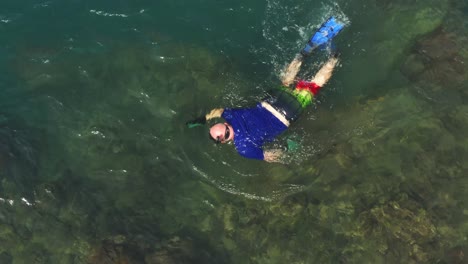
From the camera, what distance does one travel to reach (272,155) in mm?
11578

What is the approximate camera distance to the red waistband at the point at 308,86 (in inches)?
473

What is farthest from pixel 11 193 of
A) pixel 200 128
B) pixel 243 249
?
pixel 243 249

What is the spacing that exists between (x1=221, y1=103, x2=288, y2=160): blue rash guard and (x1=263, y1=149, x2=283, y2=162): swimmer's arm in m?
0.18

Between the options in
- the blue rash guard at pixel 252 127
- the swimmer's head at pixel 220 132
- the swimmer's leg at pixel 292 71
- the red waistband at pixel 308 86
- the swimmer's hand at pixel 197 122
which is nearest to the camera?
the swimmer's head at pixel 220 132

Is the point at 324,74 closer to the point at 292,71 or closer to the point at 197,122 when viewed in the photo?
the point at 292,71

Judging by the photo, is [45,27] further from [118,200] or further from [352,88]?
[352,88]

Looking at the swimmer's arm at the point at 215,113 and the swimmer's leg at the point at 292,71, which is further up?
the swimmer's leg at the point at 292,71

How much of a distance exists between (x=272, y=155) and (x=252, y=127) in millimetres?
928

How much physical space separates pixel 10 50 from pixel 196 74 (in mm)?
5853

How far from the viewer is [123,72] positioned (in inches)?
529

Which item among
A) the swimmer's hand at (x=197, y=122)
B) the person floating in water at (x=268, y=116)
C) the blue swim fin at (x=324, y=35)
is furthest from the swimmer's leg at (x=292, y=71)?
the swimmer's hand at (x=197, y=122)

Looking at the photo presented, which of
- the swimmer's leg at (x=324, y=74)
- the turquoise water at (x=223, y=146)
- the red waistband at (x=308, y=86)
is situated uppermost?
the swimmer's leg at (x=324, y=74)

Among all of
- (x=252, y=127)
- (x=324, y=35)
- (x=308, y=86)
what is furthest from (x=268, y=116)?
(x=324, y=35)

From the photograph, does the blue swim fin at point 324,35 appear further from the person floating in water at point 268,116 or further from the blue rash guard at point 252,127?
the blue rash guard at point 252,127
